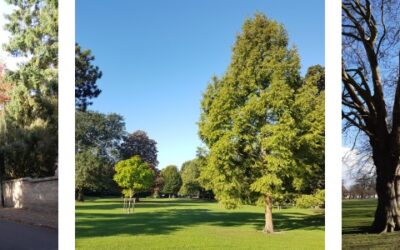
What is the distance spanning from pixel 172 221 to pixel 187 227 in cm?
32

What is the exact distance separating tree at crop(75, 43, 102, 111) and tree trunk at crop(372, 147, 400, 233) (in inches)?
195

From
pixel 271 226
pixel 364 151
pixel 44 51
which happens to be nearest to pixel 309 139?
pixel 364 151

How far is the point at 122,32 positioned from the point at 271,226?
4495mm

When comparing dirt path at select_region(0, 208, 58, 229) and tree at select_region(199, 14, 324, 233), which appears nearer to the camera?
tree at select_region(199, 14, 324, 233)

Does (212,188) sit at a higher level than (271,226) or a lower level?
higher

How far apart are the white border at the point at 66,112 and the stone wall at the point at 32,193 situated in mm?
2494

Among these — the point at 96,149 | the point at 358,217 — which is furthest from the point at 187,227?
the point at 358,217

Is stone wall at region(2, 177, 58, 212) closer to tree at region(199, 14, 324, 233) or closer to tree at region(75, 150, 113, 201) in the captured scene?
tree at region(75, 150, 113, 201)

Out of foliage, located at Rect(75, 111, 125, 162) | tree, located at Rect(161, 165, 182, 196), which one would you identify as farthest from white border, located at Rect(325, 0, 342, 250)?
foliage, located at Rect(75, 111, 125, 162)

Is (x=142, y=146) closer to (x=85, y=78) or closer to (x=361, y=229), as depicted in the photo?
(x=85, y=78)

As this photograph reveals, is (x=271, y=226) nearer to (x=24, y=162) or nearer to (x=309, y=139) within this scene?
(x=309, y=139)

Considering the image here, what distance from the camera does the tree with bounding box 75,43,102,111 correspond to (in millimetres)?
7934

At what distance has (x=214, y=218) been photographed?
26.8ft

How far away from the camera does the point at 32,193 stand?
9.17 metres
